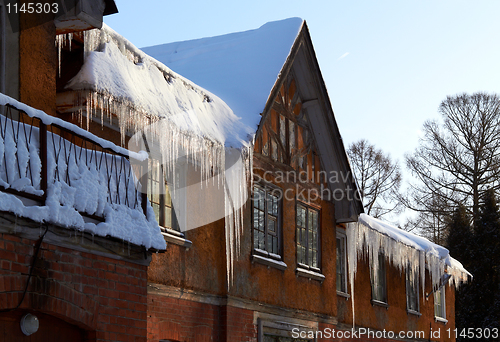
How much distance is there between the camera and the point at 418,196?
3194 cm

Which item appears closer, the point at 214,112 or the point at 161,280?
the point at 161,280

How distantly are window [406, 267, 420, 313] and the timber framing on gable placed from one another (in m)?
5.57

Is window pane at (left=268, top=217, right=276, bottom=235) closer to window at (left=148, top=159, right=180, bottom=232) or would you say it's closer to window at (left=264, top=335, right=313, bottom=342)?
window at (left=264, top=335, right=313, bottom=342)

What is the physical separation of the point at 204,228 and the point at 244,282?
1.50 meters

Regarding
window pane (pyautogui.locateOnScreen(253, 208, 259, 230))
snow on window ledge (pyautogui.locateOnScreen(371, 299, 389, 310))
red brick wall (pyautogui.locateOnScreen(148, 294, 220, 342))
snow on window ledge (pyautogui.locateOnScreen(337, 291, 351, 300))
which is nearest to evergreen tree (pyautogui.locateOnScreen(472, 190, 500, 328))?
snow on window ledge (pyautogui.locateOnScreen(371, 299, 389, 310))

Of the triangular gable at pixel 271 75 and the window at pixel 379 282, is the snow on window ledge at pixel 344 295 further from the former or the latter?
the triangular gable at pixel 271 75

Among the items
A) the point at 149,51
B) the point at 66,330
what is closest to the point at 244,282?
the point at 66,330

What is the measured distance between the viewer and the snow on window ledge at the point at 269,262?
1274 centimetres

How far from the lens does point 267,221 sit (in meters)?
13.5

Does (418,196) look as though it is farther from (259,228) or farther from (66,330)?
(66,330)

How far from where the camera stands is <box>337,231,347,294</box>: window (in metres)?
17.2

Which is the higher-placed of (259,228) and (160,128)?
(160,128)

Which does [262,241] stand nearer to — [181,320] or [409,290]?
[181,320]

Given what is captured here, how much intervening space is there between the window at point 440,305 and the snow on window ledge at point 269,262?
37.7 feet
